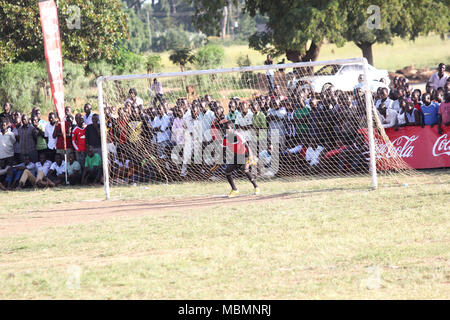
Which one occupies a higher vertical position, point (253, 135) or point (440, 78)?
point (440, 78)

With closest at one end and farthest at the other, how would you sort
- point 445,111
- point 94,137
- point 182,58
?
point 445,111 < point 94,137 < point 182,58

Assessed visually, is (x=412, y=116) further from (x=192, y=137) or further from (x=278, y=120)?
(x=192, y=137)

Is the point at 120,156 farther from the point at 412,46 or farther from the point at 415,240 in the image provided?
the point at 412,46

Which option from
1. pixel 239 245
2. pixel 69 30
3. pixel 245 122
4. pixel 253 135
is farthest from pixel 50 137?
pixel 69 30

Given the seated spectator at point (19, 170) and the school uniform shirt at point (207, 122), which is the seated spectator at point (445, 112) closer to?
the school uniform shirt at point (207, 122)

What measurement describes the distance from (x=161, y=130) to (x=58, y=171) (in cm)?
275

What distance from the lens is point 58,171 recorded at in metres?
16.4

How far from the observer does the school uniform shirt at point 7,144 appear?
1664 cm

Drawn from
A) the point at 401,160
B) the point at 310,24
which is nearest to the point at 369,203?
the point at 401,160

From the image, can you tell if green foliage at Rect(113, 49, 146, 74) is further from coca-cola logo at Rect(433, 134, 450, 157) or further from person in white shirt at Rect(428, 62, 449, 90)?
coca-cola logo at Rect(433, 134, 450, 157)

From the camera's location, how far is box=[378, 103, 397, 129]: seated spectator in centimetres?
1440

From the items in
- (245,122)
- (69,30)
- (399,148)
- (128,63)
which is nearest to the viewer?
(399,148)

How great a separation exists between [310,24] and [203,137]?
41.9 feet

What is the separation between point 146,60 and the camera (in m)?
37.9
